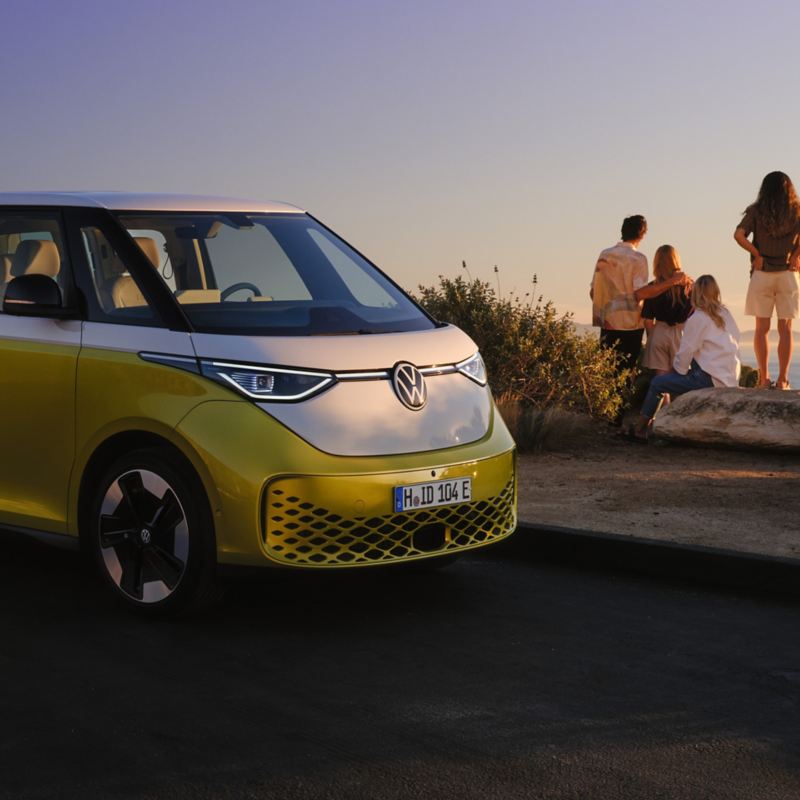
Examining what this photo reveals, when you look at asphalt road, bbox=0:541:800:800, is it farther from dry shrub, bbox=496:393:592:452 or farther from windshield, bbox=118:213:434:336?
dry shrub, bbox=496:393:592:452

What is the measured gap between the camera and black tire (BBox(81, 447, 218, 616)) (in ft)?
20.2

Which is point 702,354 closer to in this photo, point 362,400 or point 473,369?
point 473,369

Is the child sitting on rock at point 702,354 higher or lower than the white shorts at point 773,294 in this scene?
lower

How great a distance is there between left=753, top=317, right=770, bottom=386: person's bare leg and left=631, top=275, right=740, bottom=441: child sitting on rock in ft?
2.89

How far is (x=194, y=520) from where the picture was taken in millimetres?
6137

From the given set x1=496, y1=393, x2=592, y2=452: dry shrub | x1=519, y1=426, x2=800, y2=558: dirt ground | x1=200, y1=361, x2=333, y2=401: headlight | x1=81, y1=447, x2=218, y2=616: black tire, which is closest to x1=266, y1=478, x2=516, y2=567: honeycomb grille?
x1=81, y1=447, x2=218, y2=616: black tire

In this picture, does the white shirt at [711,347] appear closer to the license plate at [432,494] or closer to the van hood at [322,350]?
the van hood at [322,350]

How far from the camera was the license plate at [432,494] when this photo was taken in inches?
243

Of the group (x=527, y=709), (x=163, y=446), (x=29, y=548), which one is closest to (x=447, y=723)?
(x=527, y=709)

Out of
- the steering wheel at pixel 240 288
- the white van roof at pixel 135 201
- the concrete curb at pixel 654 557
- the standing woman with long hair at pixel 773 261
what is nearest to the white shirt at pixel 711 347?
the standing woman with long hair at pixel 773 261

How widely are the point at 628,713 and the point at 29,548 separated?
4.17 meters

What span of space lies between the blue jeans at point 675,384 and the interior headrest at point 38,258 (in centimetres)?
754

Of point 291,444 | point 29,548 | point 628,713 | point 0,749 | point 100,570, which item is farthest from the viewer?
point 29,548

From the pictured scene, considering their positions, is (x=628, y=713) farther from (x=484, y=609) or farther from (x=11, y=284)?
(x=11, y=284)
